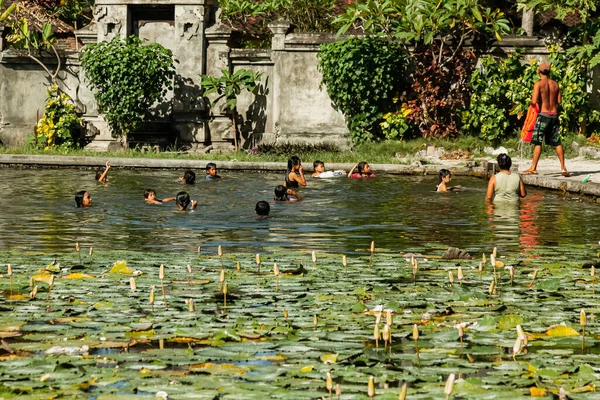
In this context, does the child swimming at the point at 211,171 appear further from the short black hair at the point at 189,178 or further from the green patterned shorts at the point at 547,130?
the green patterned shorts at the point at 547,130

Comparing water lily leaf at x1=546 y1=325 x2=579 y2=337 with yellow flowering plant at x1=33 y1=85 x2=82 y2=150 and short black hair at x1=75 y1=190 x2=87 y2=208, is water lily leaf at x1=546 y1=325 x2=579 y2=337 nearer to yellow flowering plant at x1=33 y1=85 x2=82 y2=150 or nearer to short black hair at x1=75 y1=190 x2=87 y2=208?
short black hair at x1=75 y1=190 x2=87 y2=208

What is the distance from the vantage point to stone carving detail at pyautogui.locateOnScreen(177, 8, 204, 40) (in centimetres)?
2548

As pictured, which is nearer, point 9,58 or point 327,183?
A: point 327,183

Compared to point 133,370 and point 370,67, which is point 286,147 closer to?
point 370,67

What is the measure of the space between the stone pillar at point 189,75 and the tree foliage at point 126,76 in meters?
0.72

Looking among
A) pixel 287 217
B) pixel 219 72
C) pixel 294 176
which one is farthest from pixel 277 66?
pixel 287 217

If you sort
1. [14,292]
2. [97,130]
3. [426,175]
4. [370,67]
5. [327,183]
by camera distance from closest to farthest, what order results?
[14,292] < [327,183] < [426,175] < [370,67] < [97,130]

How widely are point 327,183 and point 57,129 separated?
8072mm

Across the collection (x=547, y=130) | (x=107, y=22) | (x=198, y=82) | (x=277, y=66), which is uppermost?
(x=107, y=22)

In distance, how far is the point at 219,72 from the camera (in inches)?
1017

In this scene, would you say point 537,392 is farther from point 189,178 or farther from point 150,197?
point 189,178

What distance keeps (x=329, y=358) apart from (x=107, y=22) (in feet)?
66.9

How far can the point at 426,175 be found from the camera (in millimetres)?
21547

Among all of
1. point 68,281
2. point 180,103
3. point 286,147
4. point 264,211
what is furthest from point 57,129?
point 68,281
